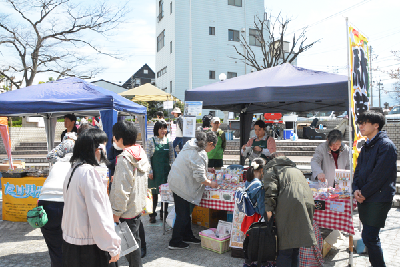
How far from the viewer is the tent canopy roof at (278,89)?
172 inches

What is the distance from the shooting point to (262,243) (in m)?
3.08

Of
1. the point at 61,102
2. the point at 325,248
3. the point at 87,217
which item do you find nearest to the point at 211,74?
the point at 61,102

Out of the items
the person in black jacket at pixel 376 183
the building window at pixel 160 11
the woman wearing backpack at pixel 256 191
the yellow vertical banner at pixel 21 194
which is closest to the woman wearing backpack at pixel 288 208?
the woman wearing backpack at pixel 256 191

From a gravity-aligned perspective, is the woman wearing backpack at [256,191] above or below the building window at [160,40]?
below

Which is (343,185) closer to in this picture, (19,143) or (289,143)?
(289,143)

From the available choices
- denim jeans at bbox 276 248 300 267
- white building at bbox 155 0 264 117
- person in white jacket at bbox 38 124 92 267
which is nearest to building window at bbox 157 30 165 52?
white building at bbox 155 0 264 117

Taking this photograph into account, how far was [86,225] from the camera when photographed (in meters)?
2.13

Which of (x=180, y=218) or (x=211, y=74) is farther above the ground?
(x=211, y=74)

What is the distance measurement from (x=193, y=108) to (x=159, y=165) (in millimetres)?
1187

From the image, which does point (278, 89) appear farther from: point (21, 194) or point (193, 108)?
point (21, 194)

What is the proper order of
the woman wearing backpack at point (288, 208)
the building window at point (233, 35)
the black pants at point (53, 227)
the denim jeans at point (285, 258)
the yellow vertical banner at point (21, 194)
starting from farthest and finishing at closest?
the building window at point (233, 35) < the yellow vertical banner at point (21, 194) < the denim jeans at point (285, 258) < the woman wearing backpack at point (288, 208) < the black pants at point (53, 227)

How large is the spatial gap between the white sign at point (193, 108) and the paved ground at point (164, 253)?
2093 mm

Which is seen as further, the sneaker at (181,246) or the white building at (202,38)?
the white building at (202,38)

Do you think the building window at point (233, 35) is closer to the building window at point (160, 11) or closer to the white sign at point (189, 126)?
the building window at point (160, 11)
